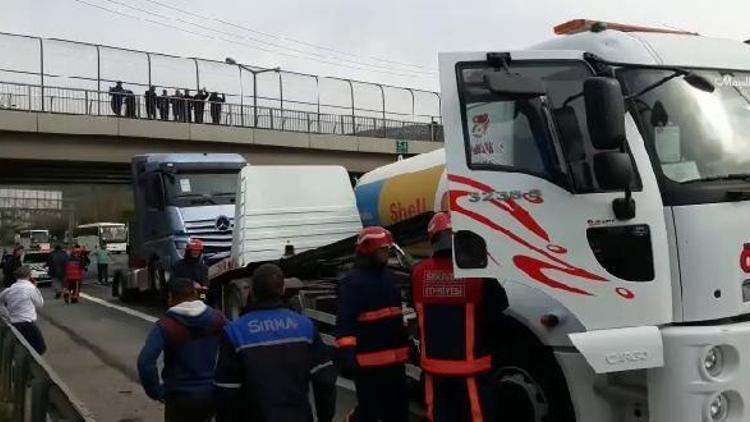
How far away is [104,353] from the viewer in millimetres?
11453

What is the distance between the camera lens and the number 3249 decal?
456 centimetres

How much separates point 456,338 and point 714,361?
54.1 inches

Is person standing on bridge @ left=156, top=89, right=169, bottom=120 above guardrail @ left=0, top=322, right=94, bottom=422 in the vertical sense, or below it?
above

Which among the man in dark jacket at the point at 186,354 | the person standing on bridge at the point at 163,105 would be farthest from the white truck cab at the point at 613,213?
the person standing on bridge at the point at 163,105

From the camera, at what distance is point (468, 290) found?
15.0 ft

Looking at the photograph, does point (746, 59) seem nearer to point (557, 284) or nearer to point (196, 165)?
point (557, 284)

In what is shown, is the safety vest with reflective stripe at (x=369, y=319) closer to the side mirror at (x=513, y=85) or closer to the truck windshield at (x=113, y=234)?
the side mirror at (x=513, y=85)

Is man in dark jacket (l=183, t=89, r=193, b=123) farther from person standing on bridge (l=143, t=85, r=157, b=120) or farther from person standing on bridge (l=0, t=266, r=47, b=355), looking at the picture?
person standing on bridge (l=0, t=266, r=47, b=355)

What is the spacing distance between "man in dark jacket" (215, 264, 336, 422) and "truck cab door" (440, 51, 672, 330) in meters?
1.16

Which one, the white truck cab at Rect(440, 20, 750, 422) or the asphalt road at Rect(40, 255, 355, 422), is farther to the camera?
the asphalt road at Rect(40, 255, 355, 422)

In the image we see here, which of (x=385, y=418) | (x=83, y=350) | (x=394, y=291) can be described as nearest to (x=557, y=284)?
(x=394, y=291)

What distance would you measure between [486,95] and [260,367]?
6.97ft

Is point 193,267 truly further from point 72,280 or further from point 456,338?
point 72,280

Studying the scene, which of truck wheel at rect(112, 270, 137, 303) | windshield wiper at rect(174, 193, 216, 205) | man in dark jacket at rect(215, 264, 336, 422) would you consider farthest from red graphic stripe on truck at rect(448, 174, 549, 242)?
truck wheel at rect(112, 270, 137, 303)
